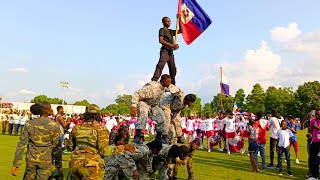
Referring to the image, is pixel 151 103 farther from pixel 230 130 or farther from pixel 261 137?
pixel 230 130

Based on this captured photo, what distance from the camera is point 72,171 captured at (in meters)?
5.91

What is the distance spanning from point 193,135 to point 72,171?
19100 mm

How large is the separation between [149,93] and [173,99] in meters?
0.72

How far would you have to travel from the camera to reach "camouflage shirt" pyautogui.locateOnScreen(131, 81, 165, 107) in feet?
27.8

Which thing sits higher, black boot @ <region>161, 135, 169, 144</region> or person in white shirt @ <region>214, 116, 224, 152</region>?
person in white shirt @ <region>214, 116, 224, 152</region>

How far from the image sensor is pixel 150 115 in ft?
28.7

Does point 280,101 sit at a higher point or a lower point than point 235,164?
higher

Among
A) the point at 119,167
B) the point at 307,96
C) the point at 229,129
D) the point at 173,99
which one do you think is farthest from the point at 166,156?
the point at 307,96

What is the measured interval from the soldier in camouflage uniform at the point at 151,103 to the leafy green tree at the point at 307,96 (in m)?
79.0

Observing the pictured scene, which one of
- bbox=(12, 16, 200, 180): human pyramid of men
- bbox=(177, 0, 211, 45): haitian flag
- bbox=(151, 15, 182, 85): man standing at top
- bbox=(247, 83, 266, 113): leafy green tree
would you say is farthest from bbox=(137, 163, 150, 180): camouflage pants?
bbox=(247, 83, 266, 113): leafy green tree

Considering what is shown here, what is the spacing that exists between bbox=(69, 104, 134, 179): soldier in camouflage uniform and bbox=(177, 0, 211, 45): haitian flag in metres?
4.68

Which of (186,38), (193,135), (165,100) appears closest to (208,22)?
(186,38)

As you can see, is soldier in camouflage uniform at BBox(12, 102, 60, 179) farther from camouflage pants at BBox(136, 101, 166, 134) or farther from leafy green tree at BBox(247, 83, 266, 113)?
leafy green tree at BBox(247, 83, 266, 113)

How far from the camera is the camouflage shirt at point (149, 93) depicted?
8.48m
